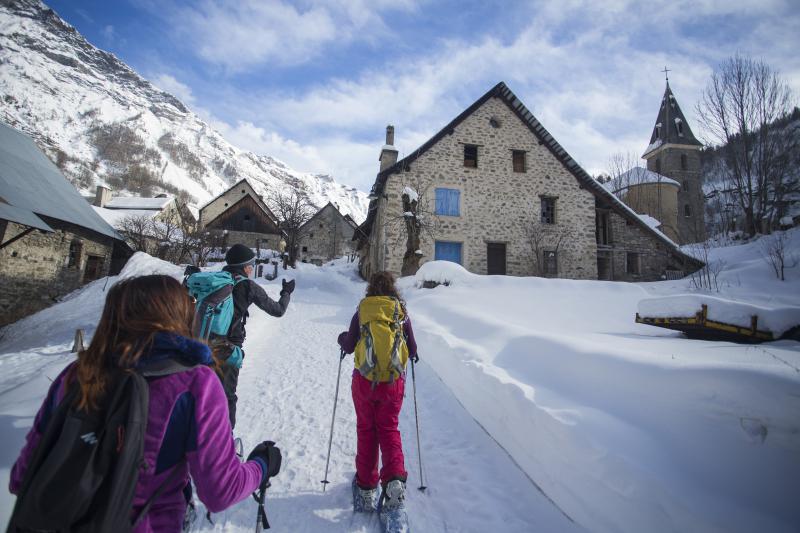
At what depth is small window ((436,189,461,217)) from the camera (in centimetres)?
1581

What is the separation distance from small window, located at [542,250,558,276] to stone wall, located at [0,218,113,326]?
2013 cm

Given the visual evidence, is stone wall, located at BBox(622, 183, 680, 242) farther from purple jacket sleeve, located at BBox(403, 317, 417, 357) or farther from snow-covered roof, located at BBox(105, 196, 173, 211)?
snow-covered roof, located at BBox(105, 196, 173, 211)

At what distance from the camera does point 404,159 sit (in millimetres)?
15648

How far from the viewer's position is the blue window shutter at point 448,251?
619 inches

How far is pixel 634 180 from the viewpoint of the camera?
3194 centimetres

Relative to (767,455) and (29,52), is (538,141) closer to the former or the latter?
(767,455)

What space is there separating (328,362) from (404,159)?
11.6 metres

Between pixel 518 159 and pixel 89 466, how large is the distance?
18.2m

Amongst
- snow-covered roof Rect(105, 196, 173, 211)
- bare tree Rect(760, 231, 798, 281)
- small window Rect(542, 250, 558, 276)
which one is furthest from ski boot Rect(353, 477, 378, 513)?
snow-covered roof Rect(105, 196, 173, 211)

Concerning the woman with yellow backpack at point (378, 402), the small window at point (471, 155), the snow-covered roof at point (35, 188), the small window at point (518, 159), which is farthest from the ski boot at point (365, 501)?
the small window at point (518, 159)

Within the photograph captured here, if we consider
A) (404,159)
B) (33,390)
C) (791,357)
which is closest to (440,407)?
(791,357)

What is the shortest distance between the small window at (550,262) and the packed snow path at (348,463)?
12.0 meters

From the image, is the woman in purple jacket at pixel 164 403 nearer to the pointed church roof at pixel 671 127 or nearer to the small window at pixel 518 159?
the small window at pixel 518 159

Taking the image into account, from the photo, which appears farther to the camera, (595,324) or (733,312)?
(595,324)
